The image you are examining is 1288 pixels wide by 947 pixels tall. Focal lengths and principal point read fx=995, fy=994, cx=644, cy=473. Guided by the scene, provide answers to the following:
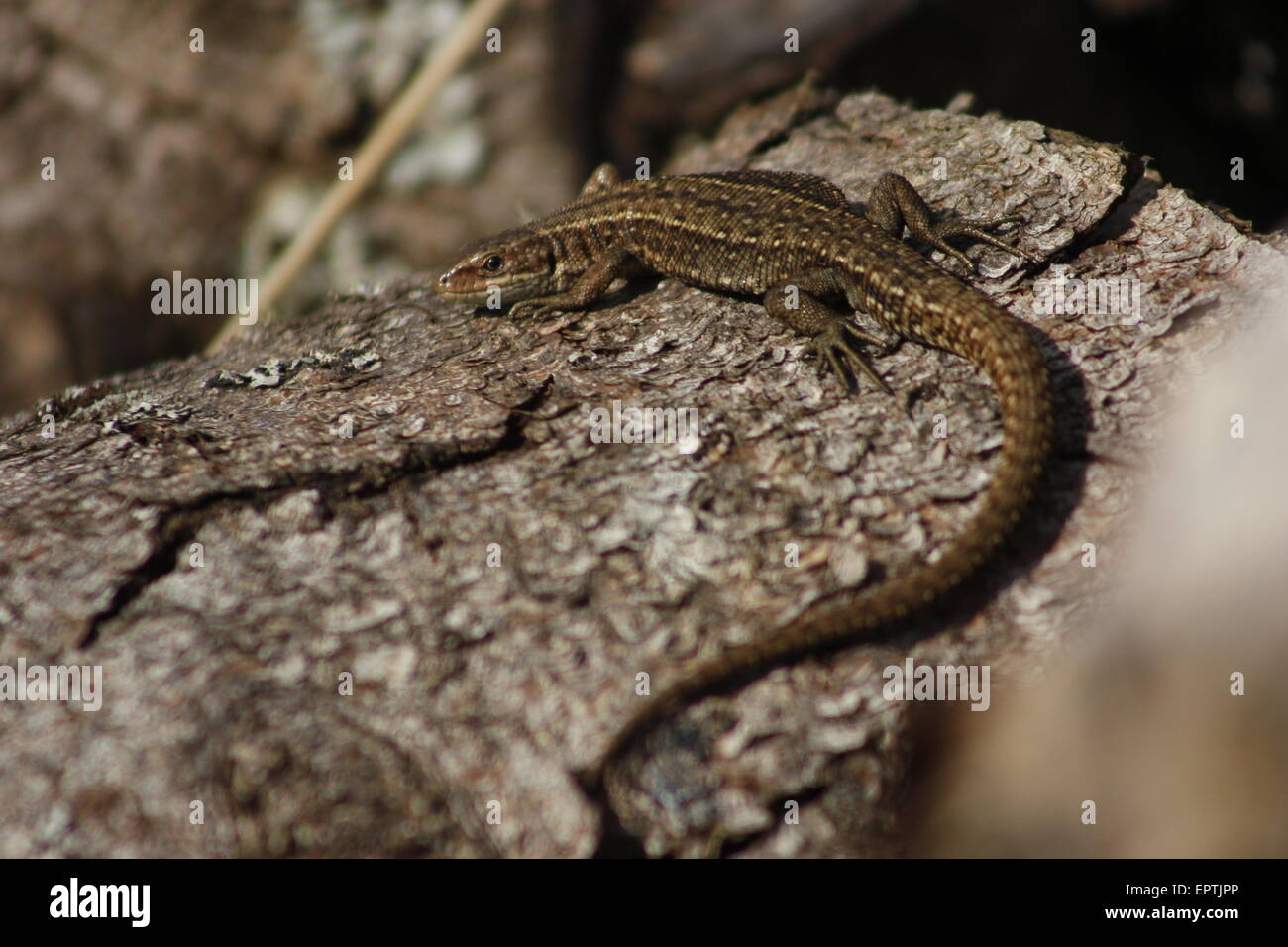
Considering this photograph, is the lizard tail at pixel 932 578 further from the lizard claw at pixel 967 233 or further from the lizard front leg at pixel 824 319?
the lizard claw at pixel 967 233

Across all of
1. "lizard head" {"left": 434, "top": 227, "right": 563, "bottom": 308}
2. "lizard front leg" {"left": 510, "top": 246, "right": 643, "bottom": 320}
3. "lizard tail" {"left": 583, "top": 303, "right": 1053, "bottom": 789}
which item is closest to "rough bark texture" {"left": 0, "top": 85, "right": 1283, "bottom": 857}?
"lizard tail" {"left": 583, "top": 303, "right": 1053, "bottom": 789}

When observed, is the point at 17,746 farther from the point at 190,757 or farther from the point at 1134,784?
the point at 1134,784

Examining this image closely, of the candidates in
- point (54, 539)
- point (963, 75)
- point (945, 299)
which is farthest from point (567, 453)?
point (963, 75)

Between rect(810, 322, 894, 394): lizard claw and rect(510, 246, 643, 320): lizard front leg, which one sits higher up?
rect(510, 246, 643, 320): lizard front leg

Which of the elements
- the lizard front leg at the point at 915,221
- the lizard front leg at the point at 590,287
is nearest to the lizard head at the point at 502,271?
the lizard front leg at the point at 590,287

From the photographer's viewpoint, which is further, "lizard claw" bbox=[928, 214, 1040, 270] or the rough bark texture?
"lizard claw" bbox=[928, 214, 1040, 270]

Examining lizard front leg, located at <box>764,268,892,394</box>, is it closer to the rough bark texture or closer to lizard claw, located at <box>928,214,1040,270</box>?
the rough bark texture

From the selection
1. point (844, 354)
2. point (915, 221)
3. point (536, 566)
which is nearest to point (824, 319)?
point (844, 354)

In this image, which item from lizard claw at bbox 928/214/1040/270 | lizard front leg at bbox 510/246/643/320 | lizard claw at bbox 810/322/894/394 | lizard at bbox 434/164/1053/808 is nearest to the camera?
lizard at bbox 434/164/1053/808
